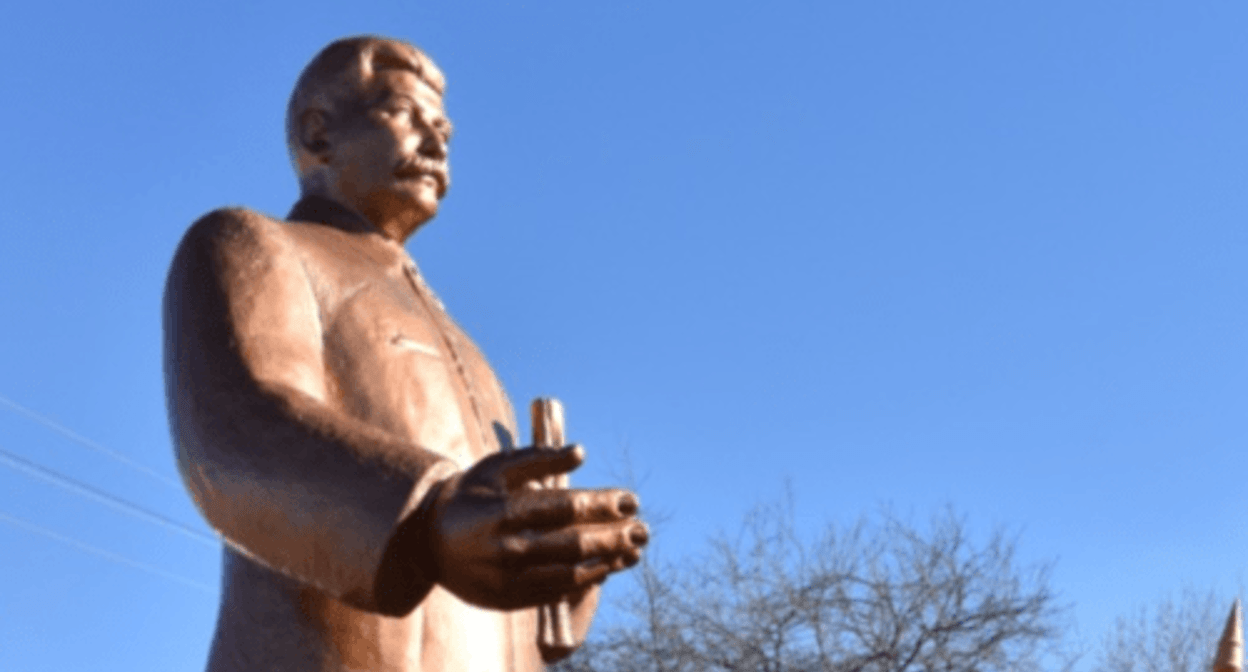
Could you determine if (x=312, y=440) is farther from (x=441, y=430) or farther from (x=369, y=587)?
(x=441, y=430)

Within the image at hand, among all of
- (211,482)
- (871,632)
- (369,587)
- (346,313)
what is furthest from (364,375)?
(871,632)

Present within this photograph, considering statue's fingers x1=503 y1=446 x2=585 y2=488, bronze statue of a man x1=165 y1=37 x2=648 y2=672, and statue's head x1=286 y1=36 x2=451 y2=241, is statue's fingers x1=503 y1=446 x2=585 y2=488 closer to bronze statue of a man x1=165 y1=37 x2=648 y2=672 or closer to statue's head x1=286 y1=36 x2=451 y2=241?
bronze statue of a man x1=165 y1=37 x2=648 y2=672

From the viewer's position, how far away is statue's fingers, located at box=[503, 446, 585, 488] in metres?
2.94

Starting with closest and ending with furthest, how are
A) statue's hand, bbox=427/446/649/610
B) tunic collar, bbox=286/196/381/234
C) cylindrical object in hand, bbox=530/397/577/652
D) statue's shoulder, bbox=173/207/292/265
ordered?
statue's hand, bbox=427/446/649/610 < cylindrical object in hand, bbox=530/397/577/652 < statue's shoulder, bbox=173/207/292/265 < tunic collar, bbox=286/196/381/234

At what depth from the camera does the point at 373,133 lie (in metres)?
4.16

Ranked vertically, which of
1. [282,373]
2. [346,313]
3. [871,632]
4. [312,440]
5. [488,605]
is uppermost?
[871,632]

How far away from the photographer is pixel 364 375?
3682mm

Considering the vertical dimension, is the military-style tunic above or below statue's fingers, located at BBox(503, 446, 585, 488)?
above

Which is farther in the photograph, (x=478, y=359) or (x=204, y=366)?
(x=478, y=359)

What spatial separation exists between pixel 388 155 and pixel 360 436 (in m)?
1.10

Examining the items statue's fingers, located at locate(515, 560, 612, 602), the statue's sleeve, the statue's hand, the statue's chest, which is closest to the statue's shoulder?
the statue's sleeve

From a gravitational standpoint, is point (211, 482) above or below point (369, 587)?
above

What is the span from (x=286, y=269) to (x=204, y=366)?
323mm

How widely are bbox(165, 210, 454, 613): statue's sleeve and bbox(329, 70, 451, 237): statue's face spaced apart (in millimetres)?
385
